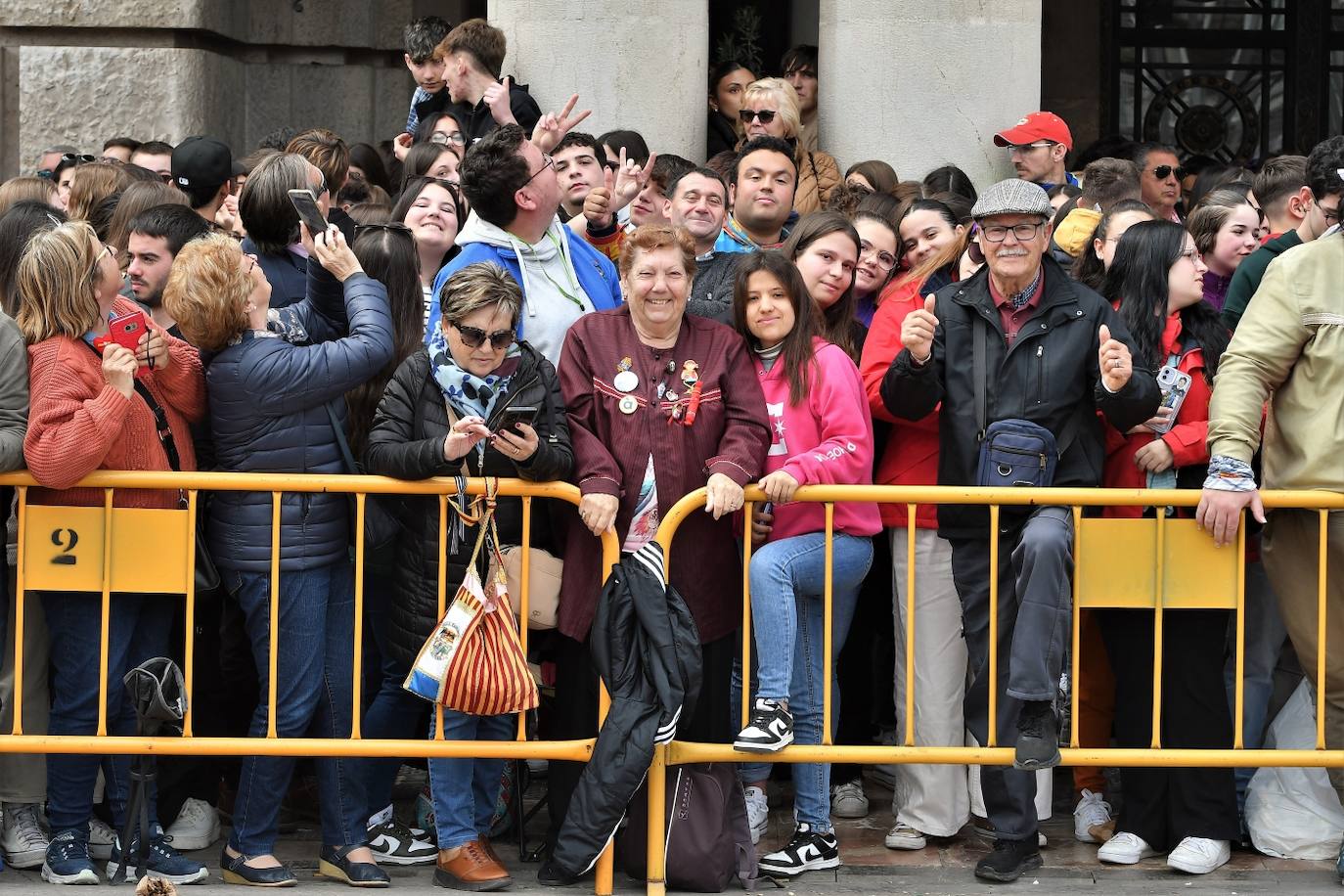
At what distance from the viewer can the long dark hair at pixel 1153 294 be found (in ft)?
21.0

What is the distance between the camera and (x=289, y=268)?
6.54 metres

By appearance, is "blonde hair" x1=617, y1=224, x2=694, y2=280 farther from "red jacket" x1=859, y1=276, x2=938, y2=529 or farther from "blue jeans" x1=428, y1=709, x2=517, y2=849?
"blue jeans" x1=428, y1=709, x2=517, y2=849

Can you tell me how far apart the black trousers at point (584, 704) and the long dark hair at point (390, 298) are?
1.00m

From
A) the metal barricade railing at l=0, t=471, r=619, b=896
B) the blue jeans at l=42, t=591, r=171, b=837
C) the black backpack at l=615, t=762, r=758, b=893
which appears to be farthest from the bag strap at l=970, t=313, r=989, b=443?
the blue jeans at l=42, t=591, r=171, b=837

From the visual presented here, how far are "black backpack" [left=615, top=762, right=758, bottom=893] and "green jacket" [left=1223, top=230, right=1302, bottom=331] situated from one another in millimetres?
2479

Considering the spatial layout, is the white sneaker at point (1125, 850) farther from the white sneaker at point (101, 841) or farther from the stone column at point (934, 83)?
the stone column at point (934, 83)

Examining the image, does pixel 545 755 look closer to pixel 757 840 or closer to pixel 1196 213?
pixel 757 840

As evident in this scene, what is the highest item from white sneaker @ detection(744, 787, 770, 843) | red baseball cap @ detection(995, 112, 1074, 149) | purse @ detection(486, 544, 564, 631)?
red baseball cap @ detection(995, 112, 1074, 149)

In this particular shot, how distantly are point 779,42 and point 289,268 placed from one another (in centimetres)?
681

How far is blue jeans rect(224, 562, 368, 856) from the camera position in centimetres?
597

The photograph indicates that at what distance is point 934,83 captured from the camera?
939 centimetres

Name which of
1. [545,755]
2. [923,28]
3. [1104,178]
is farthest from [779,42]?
[545,755]

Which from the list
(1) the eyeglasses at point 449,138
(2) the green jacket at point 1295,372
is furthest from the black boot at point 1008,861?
(1) the eyeglasses at point 449,138

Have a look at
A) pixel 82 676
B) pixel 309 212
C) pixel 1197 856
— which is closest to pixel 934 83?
pixel 309 212
